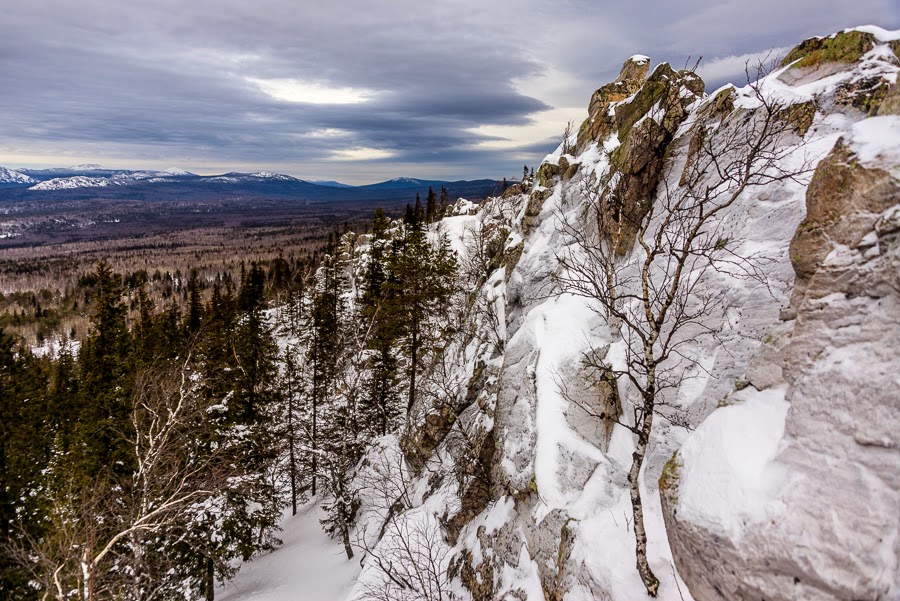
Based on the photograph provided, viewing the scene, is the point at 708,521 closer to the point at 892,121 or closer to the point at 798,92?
the point at 892,121

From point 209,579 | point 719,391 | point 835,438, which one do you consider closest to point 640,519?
point 835,438

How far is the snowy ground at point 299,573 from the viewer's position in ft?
60.1

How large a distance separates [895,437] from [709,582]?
2.65 m

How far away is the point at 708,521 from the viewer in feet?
16.5

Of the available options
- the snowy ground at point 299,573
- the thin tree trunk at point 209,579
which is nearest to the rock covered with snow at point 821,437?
the snowy ground at point 299,573

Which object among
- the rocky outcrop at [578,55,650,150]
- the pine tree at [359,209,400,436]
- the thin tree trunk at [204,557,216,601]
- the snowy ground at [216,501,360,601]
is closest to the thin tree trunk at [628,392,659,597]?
the snowy ground at [216,501,360,601]

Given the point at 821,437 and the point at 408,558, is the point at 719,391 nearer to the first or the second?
the point at 821,437

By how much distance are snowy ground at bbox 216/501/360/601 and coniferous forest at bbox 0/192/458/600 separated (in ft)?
2.55

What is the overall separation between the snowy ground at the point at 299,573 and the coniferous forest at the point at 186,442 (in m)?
0.78

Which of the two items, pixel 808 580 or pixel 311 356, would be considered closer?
pixel 808 580

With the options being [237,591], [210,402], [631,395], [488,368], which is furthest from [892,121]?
[237,591]

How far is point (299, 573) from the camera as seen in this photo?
2005 centimetres

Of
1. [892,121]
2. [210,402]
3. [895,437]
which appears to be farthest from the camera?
[210,402]

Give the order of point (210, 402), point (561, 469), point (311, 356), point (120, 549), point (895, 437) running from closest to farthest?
1. point (895, 437)
2. point (561, 469)
3. point (120, 549)
4. point (210, 402)
5. point (311, 356)
